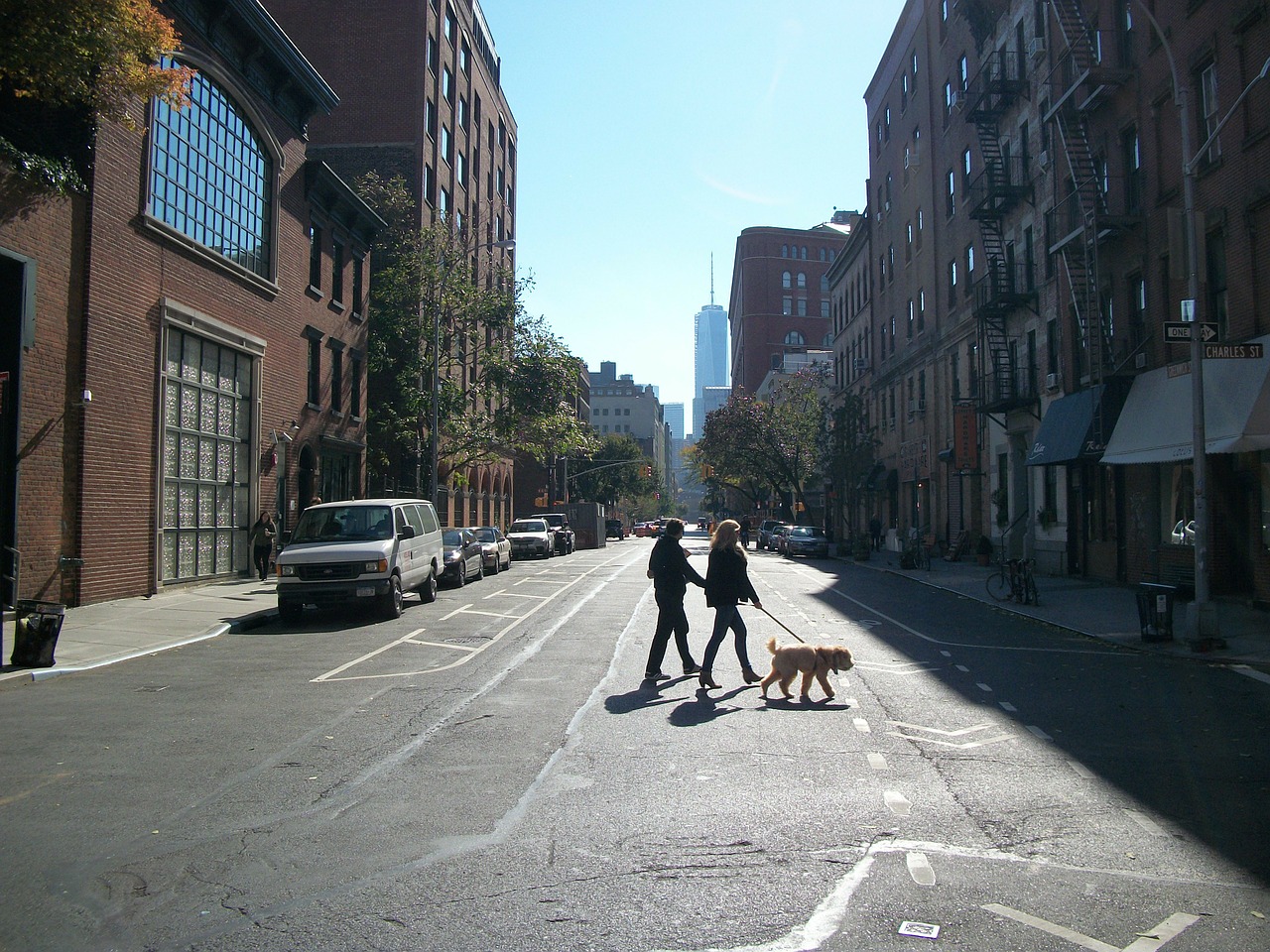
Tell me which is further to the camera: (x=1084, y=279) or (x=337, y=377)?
(x=337, y=377)

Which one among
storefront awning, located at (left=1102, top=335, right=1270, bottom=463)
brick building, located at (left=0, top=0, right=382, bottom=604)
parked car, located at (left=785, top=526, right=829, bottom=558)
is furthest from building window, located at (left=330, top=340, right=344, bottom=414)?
storefront awning, located at (left=1102, top=335, right=1270, bottom=463)

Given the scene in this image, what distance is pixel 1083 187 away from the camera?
2325 cm

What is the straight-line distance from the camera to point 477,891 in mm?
4609

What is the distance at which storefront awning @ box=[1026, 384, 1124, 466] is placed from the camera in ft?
72.1

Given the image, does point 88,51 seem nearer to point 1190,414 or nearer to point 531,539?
point 1190,414

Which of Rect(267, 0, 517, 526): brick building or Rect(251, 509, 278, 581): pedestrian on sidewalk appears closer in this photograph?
Rect(251, 509, 278, 581): pedestrian on sidewalk

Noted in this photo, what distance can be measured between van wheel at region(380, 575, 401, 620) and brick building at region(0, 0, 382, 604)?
520 cm

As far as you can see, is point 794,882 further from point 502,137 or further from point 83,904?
point 502,137

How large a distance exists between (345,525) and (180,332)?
6.46 metres

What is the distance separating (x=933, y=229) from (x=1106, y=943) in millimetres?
38240

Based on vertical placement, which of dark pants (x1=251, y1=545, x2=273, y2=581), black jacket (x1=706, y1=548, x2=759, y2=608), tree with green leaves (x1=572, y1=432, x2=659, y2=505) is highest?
tree with green leaves (x1=572, y1=432, x2=659, y2=505)

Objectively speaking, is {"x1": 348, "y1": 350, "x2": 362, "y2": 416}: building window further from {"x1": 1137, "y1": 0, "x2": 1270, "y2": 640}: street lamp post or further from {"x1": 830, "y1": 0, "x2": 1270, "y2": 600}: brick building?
{"x1": 1137, "y1": 0, "x2": 1270, "y2": 640}: street lamp post

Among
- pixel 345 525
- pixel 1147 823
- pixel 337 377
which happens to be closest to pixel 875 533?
pixel 337 377

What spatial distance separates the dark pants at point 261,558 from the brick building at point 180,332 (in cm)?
29
